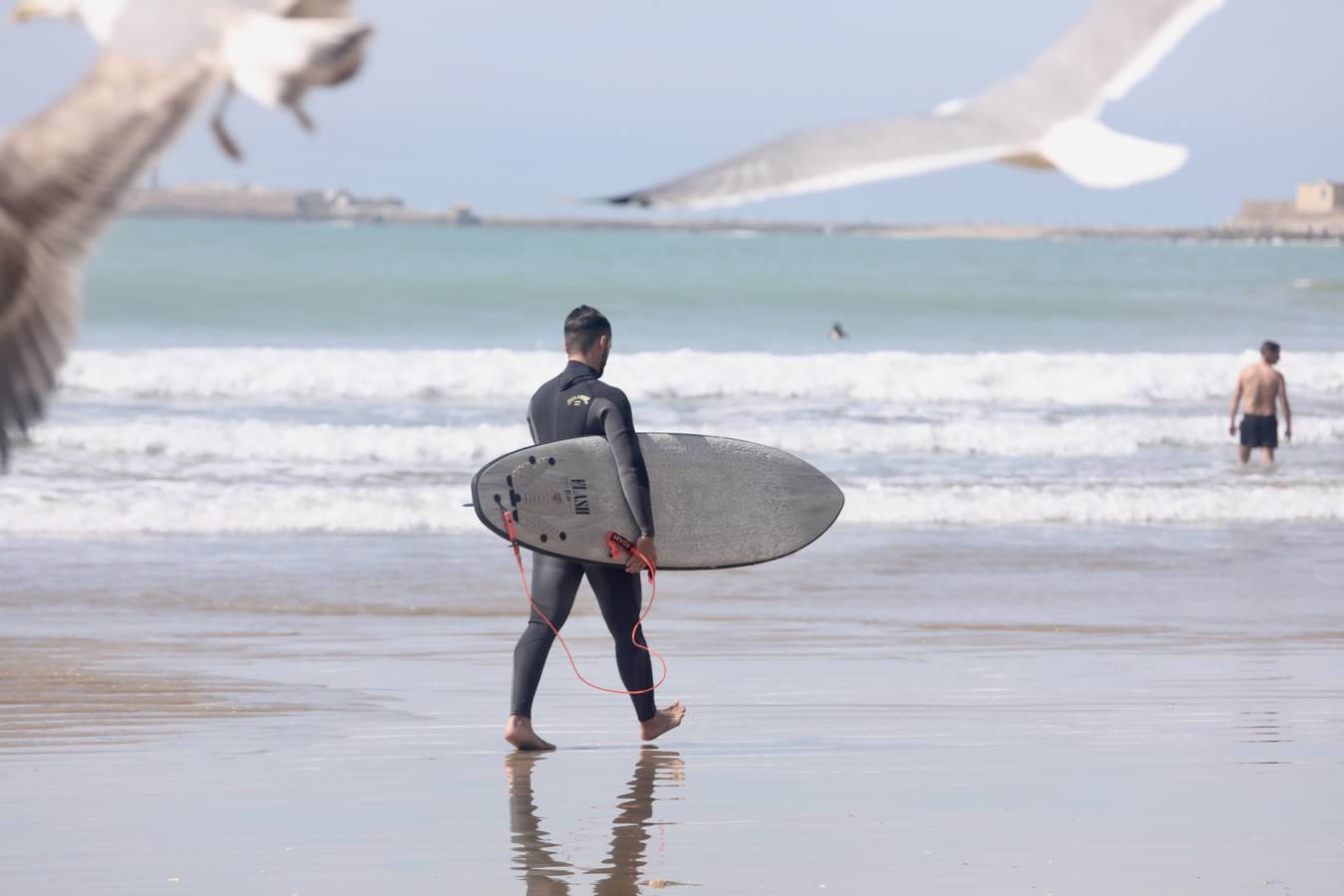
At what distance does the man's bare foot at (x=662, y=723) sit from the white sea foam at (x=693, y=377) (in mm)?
14318

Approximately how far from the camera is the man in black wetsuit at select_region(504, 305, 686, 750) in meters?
6.60

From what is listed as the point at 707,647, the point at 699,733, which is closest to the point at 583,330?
Result: the point at 699,733

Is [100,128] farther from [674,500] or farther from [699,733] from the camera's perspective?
[674,500]

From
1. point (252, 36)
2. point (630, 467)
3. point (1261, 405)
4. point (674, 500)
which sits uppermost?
point (252, 36)

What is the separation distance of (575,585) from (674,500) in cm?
118

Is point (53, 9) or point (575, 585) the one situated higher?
point (53, 9)

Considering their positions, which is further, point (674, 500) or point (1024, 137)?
point (674, 500)

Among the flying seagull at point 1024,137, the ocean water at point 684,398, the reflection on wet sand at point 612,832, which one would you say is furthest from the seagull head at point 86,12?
the reflection on wet sand at point 612,832

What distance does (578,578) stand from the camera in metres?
6.75

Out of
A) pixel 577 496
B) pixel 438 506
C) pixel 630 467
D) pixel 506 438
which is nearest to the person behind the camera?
pixel 630 467

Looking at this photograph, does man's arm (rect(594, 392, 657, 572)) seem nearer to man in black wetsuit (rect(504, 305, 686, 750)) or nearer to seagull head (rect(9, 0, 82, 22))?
man in black wetsuit (rect(504, 305, 686, 750))

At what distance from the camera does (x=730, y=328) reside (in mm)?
36812

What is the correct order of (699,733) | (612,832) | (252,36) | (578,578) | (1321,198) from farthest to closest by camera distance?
(1321,198) < (699,733) < (578,578) < (612,832) < (252,36)

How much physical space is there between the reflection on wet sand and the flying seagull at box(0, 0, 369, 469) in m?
2.59
